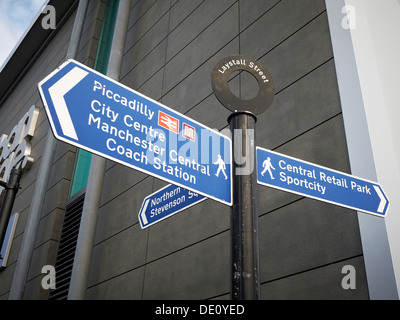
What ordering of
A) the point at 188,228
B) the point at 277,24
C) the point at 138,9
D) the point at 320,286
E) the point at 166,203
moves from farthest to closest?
1. the point at 138,9
2. the point at 277,24
3. the point at 188,228
4. the point at 320,286
5. the point at 166,203

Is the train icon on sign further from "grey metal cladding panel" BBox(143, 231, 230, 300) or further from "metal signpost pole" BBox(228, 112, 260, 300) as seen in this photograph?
"grey metal cladding panel" BBox(143, 231, 230, 300)

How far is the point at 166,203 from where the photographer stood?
3588 millimetres

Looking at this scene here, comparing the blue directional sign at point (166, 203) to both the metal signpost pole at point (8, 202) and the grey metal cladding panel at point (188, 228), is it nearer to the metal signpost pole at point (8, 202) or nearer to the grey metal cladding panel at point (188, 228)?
the grey metal cladding panel at point (188, 228)

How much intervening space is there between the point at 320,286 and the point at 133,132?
10.4ft

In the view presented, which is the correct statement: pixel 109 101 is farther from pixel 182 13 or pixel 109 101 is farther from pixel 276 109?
pixel 182 13

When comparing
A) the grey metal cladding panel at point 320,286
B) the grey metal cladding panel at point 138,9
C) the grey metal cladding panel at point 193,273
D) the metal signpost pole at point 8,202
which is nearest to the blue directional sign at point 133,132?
the grey metal cladding panel at point 320,286

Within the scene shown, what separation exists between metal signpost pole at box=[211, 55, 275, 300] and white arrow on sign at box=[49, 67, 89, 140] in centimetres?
94

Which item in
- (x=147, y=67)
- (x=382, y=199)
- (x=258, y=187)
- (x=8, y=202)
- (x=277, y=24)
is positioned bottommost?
(x=382, y=199)

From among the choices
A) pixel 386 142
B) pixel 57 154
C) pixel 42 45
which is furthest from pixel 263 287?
pixel 42 45

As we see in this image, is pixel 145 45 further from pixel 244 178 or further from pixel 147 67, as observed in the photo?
pixel 244 178

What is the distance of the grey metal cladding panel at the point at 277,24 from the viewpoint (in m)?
6.88

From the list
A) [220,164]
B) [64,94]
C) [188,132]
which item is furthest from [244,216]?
[64,94]
